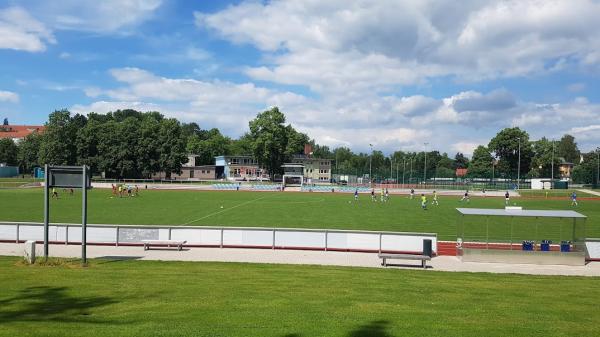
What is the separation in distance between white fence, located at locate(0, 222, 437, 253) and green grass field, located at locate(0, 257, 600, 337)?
557 centimetres

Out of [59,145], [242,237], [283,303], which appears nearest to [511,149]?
[59,145]

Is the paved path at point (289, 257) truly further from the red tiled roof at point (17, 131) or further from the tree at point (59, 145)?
the red tiled roof at point (17, 131)

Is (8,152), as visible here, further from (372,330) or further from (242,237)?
(372,330)

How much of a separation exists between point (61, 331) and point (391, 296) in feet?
23.1

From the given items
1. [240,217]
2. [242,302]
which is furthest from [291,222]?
[242,302]

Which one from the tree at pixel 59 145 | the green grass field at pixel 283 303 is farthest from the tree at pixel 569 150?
the green grass field at pixel 283 303

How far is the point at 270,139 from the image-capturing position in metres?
109

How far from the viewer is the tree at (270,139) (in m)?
109

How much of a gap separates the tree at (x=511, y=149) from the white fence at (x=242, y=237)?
369ft

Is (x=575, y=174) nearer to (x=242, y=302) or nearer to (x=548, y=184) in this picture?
(x=548, y=184)

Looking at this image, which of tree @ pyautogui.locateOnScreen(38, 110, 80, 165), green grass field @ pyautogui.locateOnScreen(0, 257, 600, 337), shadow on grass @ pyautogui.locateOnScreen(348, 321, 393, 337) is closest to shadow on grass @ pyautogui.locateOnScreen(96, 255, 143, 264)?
green grass field @ pyautogui.locateOnScreen(0, 257, 600, 337)

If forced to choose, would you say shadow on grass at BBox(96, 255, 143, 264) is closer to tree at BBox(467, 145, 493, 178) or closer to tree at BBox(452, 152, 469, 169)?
tree at BBox(467, 145, 493, 178)

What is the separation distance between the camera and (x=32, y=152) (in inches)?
4660

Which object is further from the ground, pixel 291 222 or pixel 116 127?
pixel 116 127
